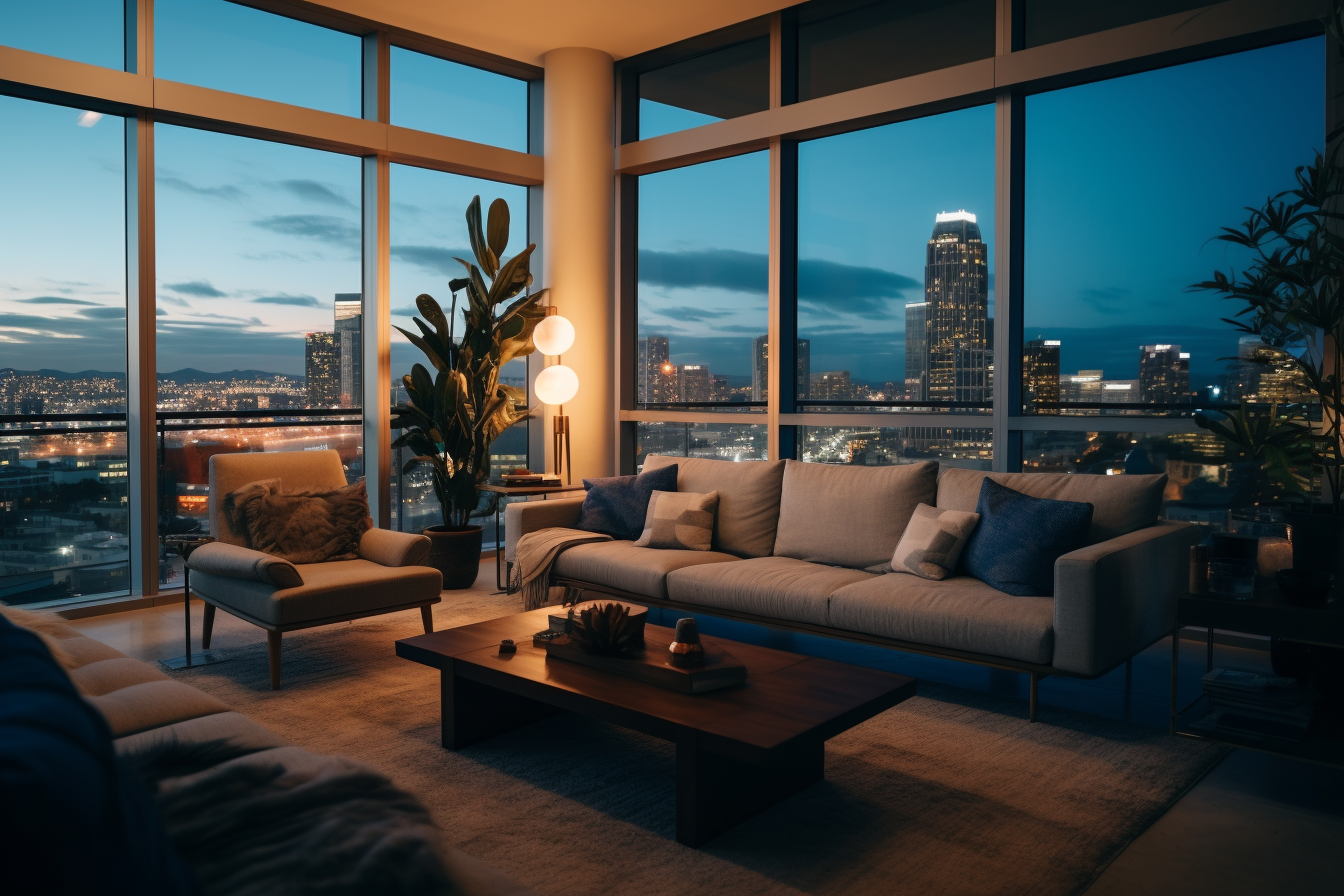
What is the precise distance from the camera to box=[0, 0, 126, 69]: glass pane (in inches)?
182

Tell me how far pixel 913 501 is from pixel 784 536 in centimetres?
67

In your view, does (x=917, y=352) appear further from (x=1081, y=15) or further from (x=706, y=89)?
(x=706, y=89)

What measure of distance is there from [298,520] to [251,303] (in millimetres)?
2001

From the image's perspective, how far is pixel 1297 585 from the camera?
9.37 ft

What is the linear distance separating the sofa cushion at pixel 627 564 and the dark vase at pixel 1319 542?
86.4 inches

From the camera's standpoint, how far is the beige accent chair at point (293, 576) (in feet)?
12.0

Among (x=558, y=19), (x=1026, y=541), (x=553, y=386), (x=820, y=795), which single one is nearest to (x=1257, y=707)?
(x=1026, y=541)

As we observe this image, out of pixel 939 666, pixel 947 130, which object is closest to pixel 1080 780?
pixel 939 666

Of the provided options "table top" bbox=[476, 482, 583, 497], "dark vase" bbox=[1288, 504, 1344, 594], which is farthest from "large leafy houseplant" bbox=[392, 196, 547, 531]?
"dark vase" bbox=[1288, 504, 1344, 594]

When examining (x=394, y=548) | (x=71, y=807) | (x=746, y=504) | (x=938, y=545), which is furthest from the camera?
(x=746, y=504)

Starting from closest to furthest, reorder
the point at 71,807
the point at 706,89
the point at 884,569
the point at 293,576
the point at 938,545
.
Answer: the point at 71,807 → the point at 293,576 → the point at 938,545 → the point at 884,569 → the point at 706,89

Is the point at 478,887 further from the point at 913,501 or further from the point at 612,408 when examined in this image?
the point at 612,408

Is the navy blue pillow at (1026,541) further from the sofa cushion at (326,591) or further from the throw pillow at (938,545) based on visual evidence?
the sofa cushion at (326,591)

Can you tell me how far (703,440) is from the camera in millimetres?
6312
